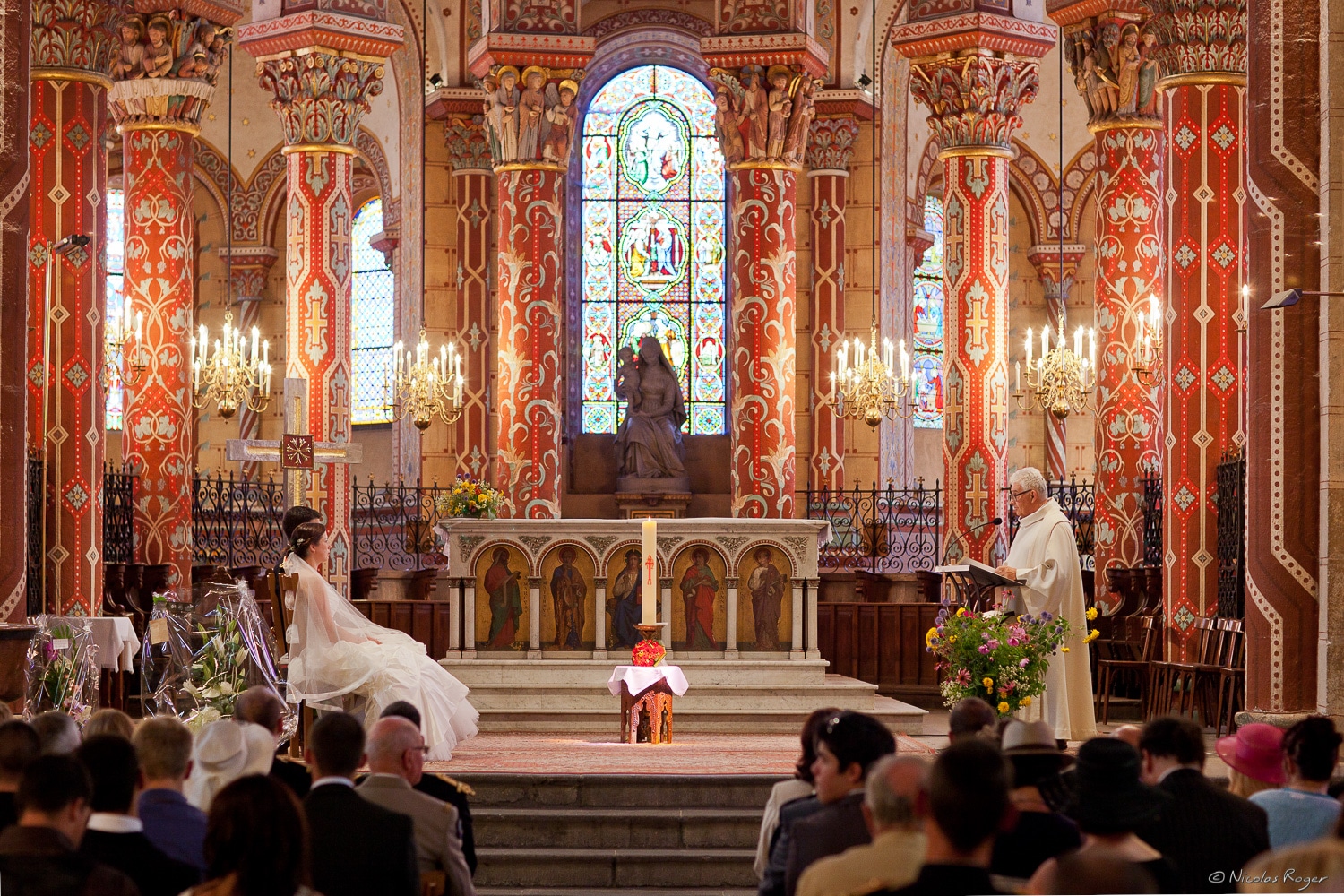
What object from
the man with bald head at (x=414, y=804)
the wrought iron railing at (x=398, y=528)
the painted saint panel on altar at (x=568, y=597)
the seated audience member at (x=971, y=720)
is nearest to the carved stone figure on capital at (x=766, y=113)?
the painted saint panel on altar at (x=568, y=597)

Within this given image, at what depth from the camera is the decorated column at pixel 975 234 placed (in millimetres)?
17375

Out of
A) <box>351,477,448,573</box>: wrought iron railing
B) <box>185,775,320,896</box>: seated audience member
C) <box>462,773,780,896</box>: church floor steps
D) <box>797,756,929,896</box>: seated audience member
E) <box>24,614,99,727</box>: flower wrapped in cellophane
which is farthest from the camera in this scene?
<box>351,477,448,573</box>: wrought iron railing

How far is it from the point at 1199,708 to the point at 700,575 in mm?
4205

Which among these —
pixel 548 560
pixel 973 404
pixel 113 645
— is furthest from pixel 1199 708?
pixel 113 645

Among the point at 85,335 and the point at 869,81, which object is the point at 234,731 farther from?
the point at 869,81

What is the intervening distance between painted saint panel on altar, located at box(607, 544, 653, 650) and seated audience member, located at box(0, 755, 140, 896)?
30.3 feet

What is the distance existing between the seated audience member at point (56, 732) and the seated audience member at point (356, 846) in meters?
1.02

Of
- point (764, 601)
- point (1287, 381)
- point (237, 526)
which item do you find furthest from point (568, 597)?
point (237, 526)

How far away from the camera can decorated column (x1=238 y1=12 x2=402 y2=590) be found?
17.0 meters

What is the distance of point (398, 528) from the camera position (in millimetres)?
22328

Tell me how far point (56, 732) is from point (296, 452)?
807 cm

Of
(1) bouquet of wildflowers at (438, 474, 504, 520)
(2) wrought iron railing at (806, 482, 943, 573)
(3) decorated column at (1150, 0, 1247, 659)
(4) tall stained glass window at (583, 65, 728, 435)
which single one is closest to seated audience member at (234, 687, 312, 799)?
(1) bouquet of wildflowers at (438, 474, 504, 520)

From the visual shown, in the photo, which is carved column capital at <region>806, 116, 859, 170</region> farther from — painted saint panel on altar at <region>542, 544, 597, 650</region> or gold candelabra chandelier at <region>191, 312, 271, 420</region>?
painted saint panel on altar at <region>542, 544, 597, 650</region>

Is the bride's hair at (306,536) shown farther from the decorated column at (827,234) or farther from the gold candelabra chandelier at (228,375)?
the decorated column at (827,234)
